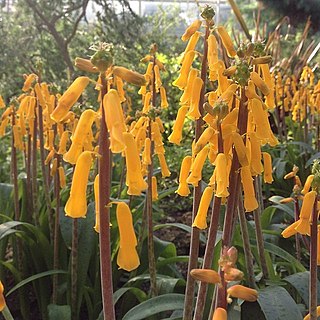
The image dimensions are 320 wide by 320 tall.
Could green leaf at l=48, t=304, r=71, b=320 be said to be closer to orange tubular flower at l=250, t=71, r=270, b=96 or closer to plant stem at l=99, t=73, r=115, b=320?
plant stem at l=99, t=73, r=115, b=320

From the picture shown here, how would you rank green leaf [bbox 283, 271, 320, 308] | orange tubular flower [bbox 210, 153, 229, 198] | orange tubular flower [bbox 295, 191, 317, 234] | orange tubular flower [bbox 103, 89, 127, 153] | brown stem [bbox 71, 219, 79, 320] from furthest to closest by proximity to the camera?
brown stem [bbox 71, 219, 79, 320] < green leaf [bbox 283, 271, 320, 308] < orange tubular flower [bbox 295, 191, 317, 234] < orange tubular flower [bbox 210, 153, 229, 198] < orange tubular flower [bbox 103, 89, 127, 153]

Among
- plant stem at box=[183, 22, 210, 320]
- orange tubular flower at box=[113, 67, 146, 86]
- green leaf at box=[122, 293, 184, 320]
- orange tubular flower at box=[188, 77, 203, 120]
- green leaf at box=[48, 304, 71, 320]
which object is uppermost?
orange tubular flower at box=[113, 67, 146, 86]

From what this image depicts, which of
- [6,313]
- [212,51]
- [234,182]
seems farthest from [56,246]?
[234,182]

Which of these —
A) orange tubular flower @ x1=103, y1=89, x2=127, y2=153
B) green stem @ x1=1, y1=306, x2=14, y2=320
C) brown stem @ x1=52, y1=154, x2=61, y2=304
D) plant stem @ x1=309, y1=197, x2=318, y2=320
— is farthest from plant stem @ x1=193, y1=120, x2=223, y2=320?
brown stem @ x1=52, y1=154, x2=61, y2=304

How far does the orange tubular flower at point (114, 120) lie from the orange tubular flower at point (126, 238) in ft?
0.57

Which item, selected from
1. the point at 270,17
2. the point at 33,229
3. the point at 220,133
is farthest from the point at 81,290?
the point at 270,17

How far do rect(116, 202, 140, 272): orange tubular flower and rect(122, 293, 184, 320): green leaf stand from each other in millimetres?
1009

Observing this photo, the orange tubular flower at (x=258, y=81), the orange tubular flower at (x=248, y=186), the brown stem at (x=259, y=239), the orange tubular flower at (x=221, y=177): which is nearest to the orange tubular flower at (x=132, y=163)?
the orange tubular flower at (x=221, y=177)

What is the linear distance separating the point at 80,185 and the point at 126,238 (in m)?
0.17

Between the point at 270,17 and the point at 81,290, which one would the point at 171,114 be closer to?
the point at 81,290

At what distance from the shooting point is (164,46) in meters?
8.29

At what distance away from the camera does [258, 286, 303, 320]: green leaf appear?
1.94 metres

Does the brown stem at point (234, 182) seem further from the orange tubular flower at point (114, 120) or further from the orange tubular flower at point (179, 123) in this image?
the orange tubular flower at point (114, 120)

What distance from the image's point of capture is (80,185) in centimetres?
128
